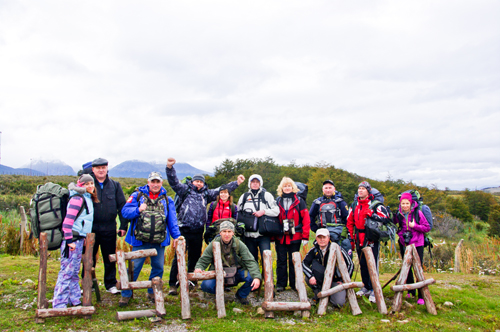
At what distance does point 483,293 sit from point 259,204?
6167 millimetres

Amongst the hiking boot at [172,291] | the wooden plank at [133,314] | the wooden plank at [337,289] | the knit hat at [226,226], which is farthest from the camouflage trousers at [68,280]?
the wooden plank at [337,289]

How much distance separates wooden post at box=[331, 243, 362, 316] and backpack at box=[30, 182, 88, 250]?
4.82m

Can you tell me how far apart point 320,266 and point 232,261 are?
180 centimetres

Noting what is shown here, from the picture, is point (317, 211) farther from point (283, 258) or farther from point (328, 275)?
point (328, 275)

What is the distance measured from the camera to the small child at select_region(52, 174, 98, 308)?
5016 mm

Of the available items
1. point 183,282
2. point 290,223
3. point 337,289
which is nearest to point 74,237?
point 183,282

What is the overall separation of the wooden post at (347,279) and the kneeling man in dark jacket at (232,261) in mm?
1592

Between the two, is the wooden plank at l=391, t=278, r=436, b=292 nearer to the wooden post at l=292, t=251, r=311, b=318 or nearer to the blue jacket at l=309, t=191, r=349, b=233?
the blue jacket at l=309, t=191, r=349, b=233

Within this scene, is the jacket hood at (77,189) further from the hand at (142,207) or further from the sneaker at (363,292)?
the sneaker at (363,292)

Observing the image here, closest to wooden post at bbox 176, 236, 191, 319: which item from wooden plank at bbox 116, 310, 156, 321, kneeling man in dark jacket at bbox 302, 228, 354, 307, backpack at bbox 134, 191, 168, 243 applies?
backpack at bbox 134, 191, 168, 243

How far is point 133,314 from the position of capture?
507 centimetres

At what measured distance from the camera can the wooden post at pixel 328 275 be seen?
564 centimetres

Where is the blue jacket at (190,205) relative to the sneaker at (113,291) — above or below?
above

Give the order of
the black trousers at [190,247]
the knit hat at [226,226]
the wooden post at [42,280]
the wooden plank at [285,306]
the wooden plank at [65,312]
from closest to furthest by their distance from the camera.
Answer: the wooden plank at [65,312] < the wooden post at [42,280] < the wooden plank at [285,306] < the knit hat at [226,226] < the black trousers at [190,247]
